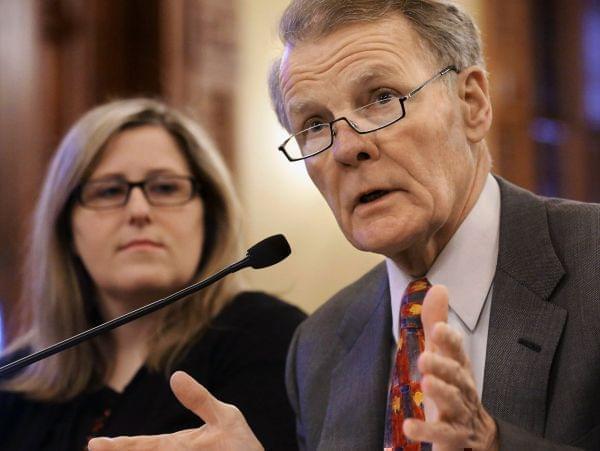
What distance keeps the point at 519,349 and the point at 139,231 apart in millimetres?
1191

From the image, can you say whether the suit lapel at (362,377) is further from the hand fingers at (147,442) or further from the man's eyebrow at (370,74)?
the man's eyebrow at (370,74)

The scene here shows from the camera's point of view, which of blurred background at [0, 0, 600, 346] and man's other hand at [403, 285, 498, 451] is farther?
blurred background at [0, 0, 600, 346]

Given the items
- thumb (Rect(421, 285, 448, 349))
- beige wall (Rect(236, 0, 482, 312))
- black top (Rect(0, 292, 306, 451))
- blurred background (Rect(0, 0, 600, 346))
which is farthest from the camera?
beige wall (Rect(236, 0, 482, 312))

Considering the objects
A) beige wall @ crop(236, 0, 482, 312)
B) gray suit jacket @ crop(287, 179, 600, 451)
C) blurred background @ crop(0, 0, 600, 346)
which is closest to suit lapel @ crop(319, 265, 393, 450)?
gray suit jacket @ crop(287, 179, 600, 451)

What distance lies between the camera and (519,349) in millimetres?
1499

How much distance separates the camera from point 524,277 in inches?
62.3

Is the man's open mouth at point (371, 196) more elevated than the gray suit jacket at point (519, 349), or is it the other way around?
the man's open mouth at point (371, 196)

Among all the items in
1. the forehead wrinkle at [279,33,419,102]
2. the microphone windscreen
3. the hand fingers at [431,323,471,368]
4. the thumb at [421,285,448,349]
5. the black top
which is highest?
the forehead wrinkle at [279,33,419,102]

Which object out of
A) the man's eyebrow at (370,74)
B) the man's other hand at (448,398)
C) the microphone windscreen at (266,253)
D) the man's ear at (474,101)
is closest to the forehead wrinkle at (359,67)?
the man's eyebrow at (370,74)

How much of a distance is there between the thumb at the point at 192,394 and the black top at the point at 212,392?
473mm

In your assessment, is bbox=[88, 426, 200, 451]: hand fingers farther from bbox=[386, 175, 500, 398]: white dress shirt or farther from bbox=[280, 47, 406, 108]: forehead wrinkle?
bbox=[280, 47, 406, 108]: forehead wrinkle

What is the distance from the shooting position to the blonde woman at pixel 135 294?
2227 mm

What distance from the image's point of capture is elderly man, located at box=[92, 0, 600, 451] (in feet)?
4.86

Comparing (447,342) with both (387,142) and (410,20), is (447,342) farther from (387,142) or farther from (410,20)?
(410,20)
